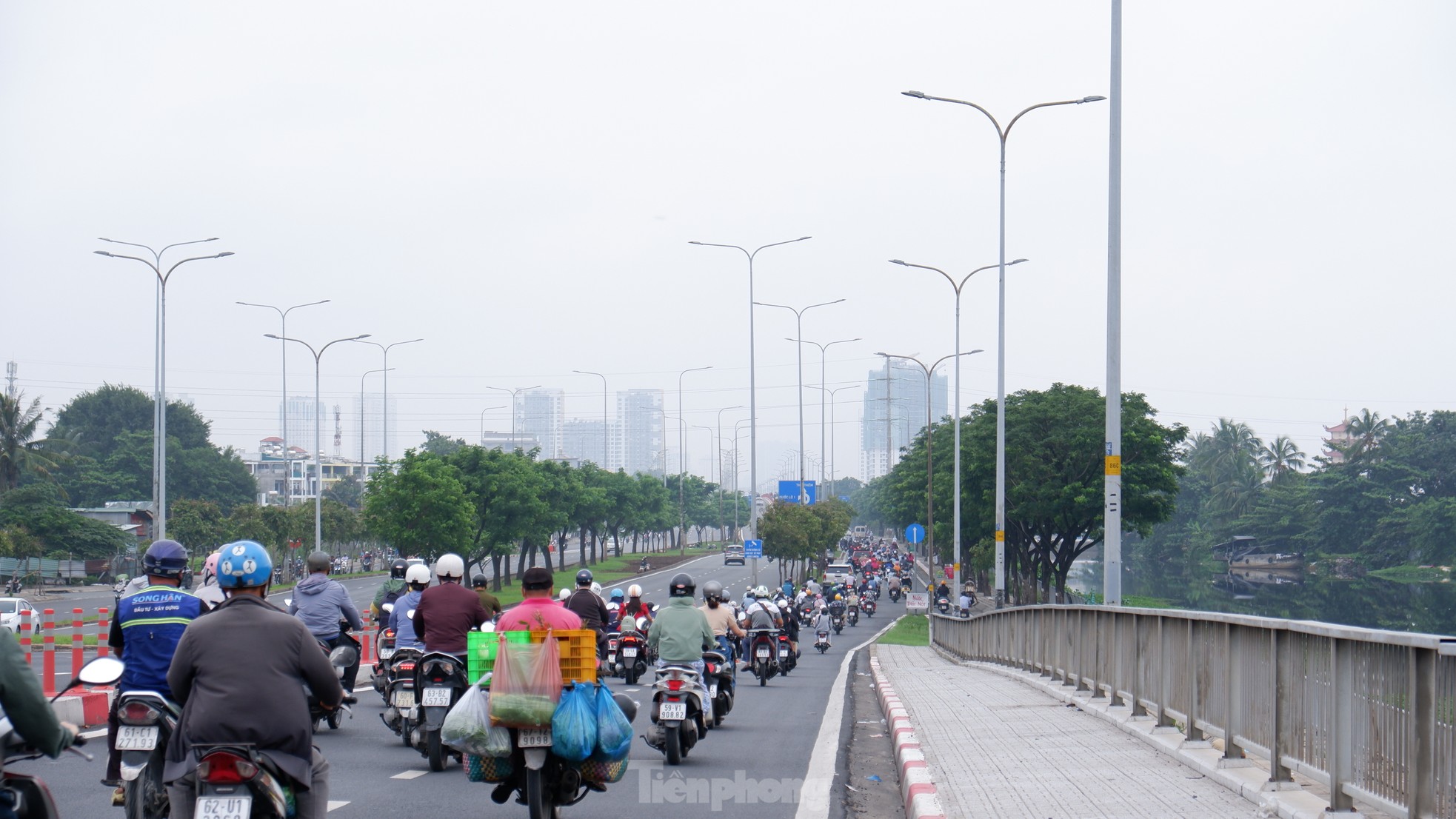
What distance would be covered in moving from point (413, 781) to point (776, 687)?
1212 cm

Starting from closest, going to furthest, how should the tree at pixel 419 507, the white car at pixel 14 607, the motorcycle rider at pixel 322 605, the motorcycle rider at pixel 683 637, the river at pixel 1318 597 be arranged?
the motorcycle rider at pixel 683 637
the motorcycle rider at pixel 322 605
the white car at pixel 14 607
the tree at pixel 419 507
the river at pixel 1318 597

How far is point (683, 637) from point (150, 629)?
5336 millimetres

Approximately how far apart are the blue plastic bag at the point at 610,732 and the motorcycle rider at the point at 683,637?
376 cm

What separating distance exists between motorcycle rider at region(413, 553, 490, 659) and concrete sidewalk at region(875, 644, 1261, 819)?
349 centimetres

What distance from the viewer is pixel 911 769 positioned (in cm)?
923

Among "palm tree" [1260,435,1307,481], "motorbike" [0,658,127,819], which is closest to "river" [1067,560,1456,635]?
"palm tree" [1260,435,1307,481]

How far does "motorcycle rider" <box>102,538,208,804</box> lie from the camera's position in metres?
6.68

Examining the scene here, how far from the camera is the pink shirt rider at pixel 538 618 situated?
756 cm

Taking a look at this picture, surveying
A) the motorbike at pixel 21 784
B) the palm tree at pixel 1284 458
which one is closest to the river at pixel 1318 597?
the palm tree at pixel 1284 458

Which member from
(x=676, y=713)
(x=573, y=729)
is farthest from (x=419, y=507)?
(x=573, y=729)

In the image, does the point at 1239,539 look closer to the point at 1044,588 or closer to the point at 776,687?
the point at 1044,588

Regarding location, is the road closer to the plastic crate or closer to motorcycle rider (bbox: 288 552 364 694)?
motorcycle rider (bbox: 288 552 364 694)

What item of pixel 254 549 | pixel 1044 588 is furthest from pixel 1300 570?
pixel 254 549

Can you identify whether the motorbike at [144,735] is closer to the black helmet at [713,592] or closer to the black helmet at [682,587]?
the black helmet at [682,587]
